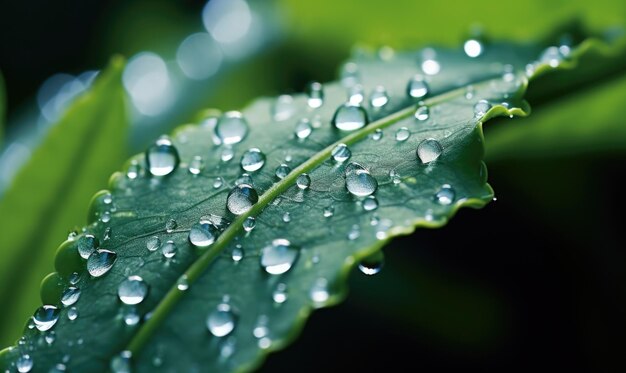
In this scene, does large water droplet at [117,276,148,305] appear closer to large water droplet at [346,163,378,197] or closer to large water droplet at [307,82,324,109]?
large water droplet at [346,163,378,197]

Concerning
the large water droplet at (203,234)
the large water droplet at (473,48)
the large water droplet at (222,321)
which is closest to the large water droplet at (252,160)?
the large water droplet at (203,234)

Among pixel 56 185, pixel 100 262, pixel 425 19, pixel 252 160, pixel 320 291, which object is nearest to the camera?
pixel 320 291

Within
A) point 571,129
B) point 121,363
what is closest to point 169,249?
point 121,363

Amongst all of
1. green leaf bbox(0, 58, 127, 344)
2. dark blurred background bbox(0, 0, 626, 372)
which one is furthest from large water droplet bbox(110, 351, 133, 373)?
dark blurred background bbox(0, 0, 626, 372)

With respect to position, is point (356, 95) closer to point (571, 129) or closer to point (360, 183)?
point (360, 183)

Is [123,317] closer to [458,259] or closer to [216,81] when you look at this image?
[458,259]

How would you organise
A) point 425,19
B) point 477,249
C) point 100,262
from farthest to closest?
point 425,19
point 477,249
point 100,262
